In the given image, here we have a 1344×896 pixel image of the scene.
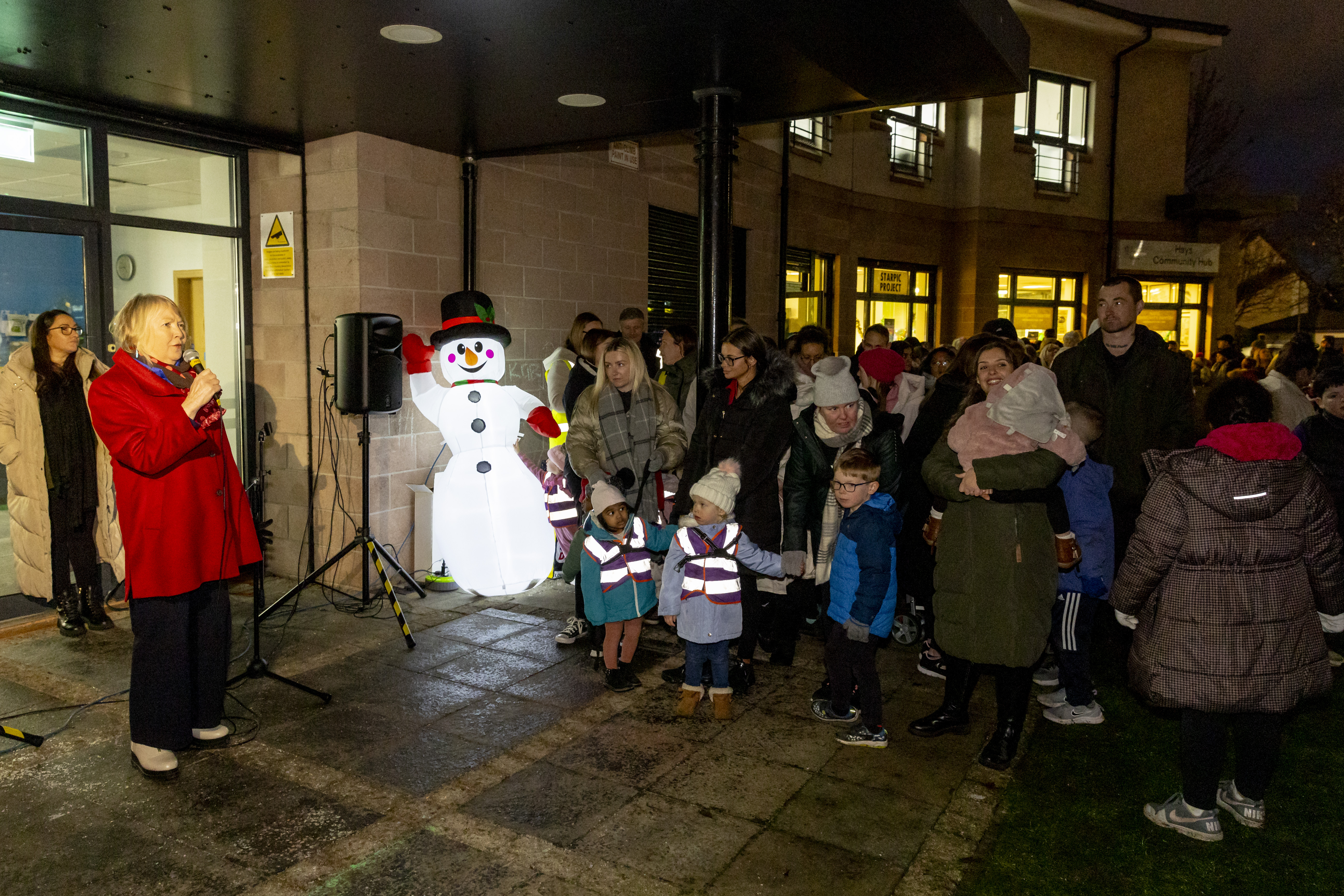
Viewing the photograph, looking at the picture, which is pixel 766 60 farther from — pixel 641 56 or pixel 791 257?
pixel 791 257

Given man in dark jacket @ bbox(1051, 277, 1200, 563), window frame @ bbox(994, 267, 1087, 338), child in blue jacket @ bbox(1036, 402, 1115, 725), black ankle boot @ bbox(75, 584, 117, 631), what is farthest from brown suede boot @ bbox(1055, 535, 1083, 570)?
window frame @ bbox(994, 267, 1087, 338)

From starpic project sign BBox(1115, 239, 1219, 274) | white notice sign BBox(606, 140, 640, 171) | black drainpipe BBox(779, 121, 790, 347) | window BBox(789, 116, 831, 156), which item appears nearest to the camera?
white notice sign BBox(606, 140, 640, 171)

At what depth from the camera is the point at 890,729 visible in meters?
4.42

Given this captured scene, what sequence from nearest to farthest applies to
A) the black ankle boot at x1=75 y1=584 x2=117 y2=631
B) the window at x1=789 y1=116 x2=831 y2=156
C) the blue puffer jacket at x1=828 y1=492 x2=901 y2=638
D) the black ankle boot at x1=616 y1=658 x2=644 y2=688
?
the blue puffer jacket at x1=828 y1=492 x2=901 y2=638 < the black ankle boot at x1=616 y1=658 x2=644 y2=688 < the black ankle boot at x1=75 y1=584 x2=117 y2=631 < the window at x1=789 y1=116 x2=831 y2=156

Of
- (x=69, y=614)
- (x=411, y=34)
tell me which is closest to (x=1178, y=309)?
(x=411, y=34)

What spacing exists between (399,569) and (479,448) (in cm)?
106

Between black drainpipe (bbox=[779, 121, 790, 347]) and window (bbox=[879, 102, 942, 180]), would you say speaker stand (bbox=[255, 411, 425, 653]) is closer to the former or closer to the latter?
black drainpipe (bbox=[779, 121, 790, 347])

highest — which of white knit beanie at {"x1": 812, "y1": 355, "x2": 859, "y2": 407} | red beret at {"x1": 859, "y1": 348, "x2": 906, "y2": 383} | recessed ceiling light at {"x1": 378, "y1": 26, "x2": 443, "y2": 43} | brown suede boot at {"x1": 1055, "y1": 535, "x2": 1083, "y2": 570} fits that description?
recessed ceiling light at {"x1": 378, "y1": 26, "x2": 443, "y2": 43}

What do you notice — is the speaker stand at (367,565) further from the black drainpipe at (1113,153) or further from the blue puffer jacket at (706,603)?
the black drainpipe at (1113,153)

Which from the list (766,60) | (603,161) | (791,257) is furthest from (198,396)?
(791,257)

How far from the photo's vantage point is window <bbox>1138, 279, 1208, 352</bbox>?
1923 centimetres

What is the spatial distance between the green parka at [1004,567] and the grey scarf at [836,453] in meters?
0.67

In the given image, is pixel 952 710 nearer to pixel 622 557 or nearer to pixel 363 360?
pixel 622 557

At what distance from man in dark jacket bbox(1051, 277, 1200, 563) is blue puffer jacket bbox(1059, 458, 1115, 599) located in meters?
0.85
